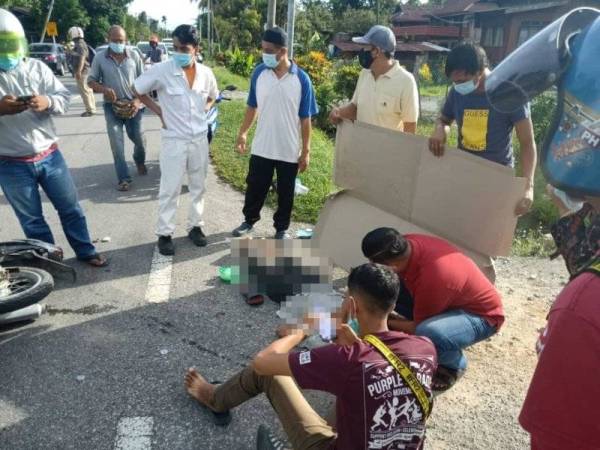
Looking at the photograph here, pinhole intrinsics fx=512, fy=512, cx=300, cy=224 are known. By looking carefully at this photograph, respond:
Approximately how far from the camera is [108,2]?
4150cm

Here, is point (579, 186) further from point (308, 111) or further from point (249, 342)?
point (308, 111)

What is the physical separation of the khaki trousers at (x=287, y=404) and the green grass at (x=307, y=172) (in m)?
3.07

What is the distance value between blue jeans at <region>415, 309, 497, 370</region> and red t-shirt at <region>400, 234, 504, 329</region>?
0.04m

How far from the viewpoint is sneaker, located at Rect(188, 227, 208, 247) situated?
15.7 feet

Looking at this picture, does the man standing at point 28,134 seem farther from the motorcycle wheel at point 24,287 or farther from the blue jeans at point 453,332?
the blue jeans at point 453,332

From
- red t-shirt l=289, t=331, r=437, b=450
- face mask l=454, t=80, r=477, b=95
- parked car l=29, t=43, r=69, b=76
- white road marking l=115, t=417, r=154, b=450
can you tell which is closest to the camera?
red t-shirt l=289, t=331, r=437, b=450

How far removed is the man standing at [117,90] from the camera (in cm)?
621

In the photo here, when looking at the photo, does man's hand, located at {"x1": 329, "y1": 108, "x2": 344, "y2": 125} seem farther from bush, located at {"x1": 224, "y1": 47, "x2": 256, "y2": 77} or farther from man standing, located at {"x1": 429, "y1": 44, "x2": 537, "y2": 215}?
bush, located at {"x1": 224, "y1": 47, "x2": 256, "y2": 77}

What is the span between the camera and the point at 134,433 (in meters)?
2.51

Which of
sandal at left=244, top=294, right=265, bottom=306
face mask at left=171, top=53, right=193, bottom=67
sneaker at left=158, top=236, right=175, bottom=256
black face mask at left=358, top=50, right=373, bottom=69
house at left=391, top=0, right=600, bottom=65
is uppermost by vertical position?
house at left=391, top=0, right=600, bottom=65

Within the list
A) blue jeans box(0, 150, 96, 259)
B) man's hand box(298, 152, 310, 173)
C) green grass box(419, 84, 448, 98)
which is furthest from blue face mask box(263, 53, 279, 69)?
green grass box(419, 84, 448, 98)

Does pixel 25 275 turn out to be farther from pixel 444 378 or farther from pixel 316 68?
pixel 316 68

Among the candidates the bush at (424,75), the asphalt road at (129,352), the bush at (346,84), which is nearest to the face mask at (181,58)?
the asphalt road at (129,352)

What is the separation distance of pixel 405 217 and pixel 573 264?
2.35 meters
